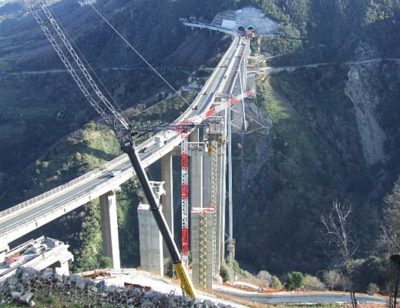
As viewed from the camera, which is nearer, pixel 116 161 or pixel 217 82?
pixel 116 161

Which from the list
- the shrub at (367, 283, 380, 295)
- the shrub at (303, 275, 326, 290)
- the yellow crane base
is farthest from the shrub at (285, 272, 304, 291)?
the yellow crane base

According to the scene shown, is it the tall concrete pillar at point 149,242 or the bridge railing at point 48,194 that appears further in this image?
the tall concrete pillar at point 149,242

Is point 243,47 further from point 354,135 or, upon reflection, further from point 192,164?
point 192,164

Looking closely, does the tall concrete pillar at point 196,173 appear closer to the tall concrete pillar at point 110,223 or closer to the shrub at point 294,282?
the tall concrete pillar at point 110,223

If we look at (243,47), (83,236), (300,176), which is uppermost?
(243,47)

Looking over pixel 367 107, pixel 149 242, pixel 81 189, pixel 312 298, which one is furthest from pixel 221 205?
pixel 367 107

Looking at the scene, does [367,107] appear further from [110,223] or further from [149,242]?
[110,223]

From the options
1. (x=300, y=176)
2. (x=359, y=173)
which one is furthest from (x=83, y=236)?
(x=359, y=173)

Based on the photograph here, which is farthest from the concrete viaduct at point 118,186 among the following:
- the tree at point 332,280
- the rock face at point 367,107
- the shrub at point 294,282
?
the rock face at point 367,107
